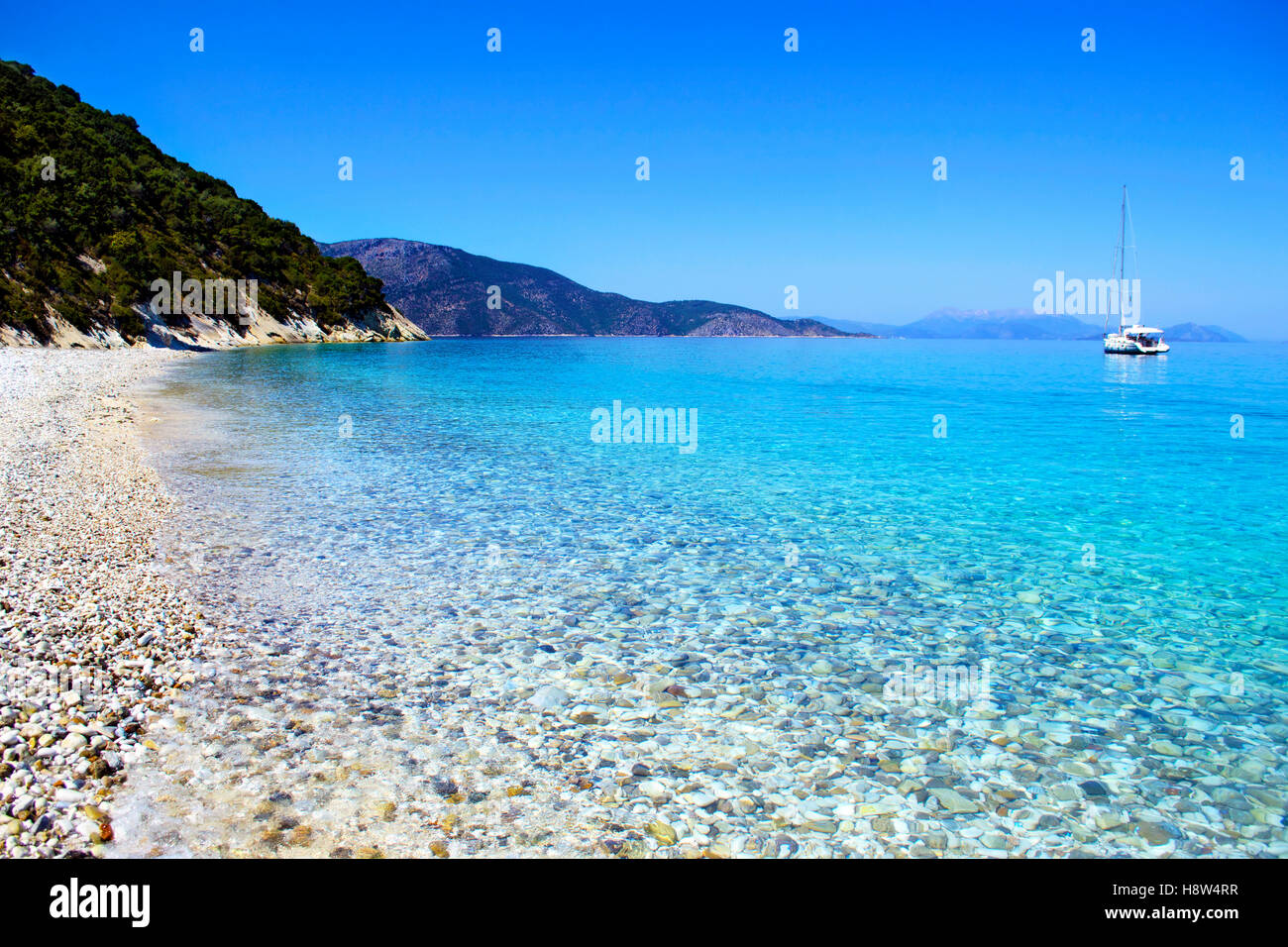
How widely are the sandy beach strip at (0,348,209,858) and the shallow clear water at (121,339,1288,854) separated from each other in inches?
16.7

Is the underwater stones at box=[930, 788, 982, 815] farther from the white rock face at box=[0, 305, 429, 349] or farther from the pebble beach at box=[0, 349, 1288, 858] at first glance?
the white rock face at box=[0, 305, 429, 349]

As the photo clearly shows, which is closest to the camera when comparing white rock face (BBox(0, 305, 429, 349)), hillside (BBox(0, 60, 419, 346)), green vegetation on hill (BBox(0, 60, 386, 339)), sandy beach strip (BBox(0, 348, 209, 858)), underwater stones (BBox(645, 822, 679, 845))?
sandy beach strip (BBox(0, 348, 209, 858))

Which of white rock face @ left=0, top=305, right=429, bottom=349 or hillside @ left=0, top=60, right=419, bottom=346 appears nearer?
white rock face @ left=0, top=305, right=429, bottom=349

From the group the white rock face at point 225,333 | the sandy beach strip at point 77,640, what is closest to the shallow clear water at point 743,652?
the sandy beach strip at point 77,640

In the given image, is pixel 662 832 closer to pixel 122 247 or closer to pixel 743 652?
pixel 743 652

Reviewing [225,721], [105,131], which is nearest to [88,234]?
[105,131]

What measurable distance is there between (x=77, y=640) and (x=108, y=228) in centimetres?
8195

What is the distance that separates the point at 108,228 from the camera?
70312 millimetres

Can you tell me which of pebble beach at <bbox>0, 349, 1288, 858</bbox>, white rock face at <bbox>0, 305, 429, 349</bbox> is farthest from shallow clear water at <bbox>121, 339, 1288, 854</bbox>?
white rock face at <bbox>0, 305, 429, 349</bbox>

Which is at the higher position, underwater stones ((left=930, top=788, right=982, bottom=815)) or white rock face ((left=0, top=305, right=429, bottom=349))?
white rock face ((left=0, top=305, right=429, bottom=349))

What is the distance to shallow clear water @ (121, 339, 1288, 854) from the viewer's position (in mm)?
5355

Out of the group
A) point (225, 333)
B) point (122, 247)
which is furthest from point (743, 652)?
point (225, 333)

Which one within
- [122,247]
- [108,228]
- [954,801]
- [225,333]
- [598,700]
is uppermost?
[108,228]
